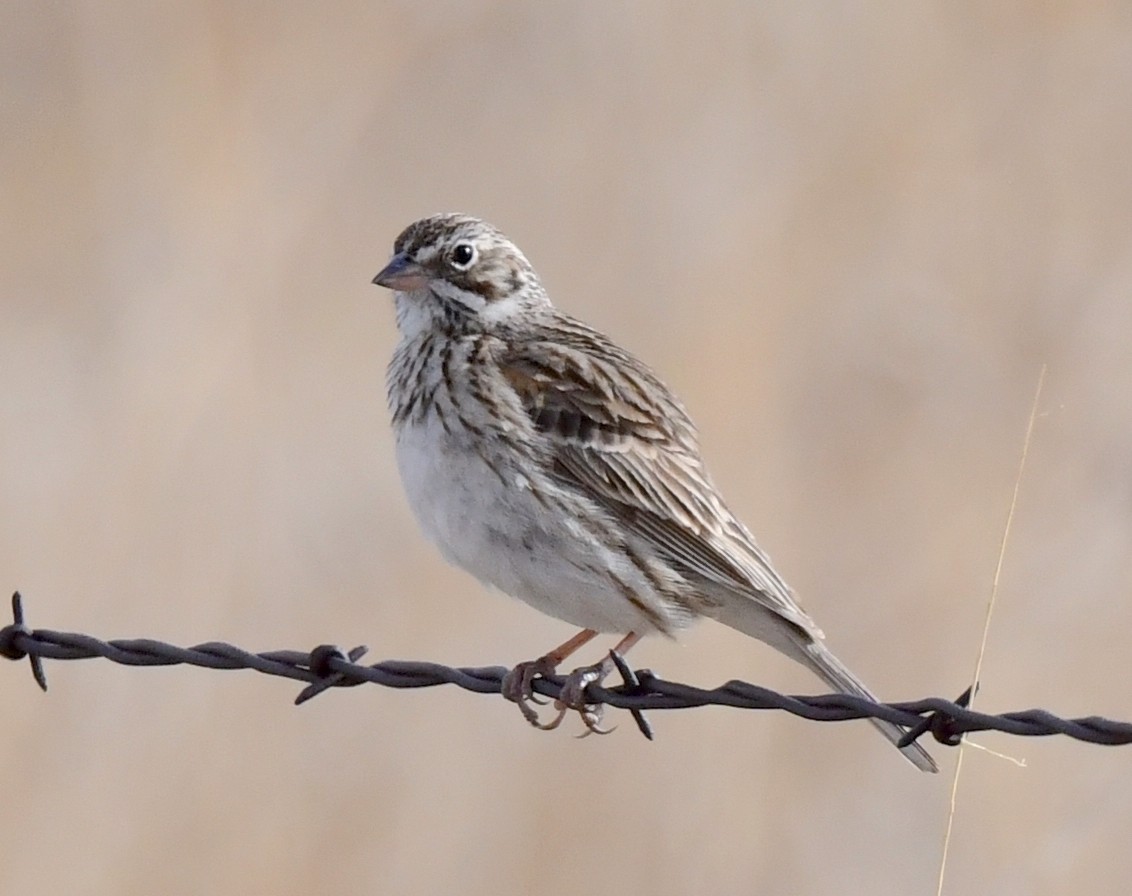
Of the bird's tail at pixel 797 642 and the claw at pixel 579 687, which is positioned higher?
the bird's tail at pixel 797 642

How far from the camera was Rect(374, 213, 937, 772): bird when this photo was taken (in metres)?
5.00

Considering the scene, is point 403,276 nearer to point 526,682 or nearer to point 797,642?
point 526,682

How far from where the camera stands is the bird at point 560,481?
500 cm

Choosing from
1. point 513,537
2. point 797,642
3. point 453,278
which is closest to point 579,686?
point 513,537

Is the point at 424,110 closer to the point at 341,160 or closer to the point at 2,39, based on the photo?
the point at 341,160

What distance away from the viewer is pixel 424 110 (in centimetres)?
894

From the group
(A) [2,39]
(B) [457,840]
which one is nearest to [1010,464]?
(B) [457,840]

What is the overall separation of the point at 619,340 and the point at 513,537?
362cm

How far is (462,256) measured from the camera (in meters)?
5.63

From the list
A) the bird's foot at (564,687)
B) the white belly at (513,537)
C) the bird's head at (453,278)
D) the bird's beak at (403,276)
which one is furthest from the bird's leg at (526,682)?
the bird's beak at (403,276)

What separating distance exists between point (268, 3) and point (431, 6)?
75 cm

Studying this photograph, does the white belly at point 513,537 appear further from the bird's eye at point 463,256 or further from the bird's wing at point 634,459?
the bird's eye at point 463,256

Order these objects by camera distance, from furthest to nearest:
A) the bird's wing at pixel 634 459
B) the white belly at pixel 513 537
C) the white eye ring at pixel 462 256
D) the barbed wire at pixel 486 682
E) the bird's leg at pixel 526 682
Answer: the white eye ring at pixel 462 256 < the bird's wing at pixel 634 459 < the white belly at pixel 513 537 < the bird's leg at pixel 526 682 < the barbed wire at pixel 486 682

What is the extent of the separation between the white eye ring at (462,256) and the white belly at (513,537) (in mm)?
687
